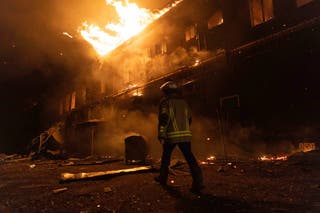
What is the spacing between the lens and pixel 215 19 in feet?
38.0

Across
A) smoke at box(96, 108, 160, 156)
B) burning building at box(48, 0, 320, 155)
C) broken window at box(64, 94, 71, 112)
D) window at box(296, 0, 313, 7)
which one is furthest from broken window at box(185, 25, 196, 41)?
broken window at box(64, 94, 71, 112)

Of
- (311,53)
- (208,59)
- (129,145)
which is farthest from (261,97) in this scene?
(129,145)

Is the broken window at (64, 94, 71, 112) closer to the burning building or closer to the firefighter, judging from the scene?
the burning building

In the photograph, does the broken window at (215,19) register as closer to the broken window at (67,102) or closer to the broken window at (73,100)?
the broken window at (73,100)

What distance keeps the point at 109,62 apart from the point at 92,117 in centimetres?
460

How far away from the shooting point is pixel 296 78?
7.99 m

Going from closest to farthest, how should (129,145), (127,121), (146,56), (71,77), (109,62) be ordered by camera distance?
(129,145) → (127,121) → (146,56) → (109,62) → (71,77)

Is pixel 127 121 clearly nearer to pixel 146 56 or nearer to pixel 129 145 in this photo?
pixel 146 56

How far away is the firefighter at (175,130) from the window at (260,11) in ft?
21.6

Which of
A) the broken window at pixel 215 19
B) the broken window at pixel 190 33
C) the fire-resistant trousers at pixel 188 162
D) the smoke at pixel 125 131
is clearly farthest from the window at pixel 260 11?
the fire-resistant trousers at pixel 188 162

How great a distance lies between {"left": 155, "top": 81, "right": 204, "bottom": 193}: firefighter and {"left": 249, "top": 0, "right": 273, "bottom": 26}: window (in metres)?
6.59

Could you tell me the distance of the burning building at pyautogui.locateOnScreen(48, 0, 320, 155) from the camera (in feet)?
26.1

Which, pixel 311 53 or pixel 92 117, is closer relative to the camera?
pixel 311 53

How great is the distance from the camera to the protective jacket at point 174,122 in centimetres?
460
